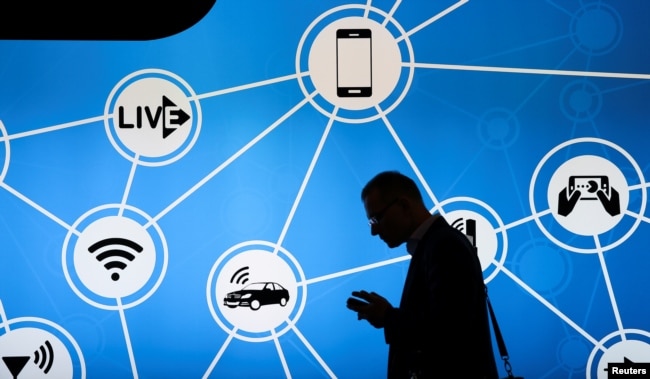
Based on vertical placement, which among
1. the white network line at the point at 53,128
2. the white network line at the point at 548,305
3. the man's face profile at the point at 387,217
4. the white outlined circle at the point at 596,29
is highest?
the white outlined circle at the point at 596,29

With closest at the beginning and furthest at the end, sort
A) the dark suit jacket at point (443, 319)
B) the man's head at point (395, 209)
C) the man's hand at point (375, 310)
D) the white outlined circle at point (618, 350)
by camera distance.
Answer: the dark suit jacket at point (443, 319) → the man's hand at point (375, 310) → the man's head at point (395, 209) → the white outlined circle at point (618, 350)

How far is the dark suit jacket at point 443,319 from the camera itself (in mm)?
2299

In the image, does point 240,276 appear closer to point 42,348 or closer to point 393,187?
point 42,348

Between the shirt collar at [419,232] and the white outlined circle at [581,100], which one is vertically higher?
the white outlined circle at [581,100]

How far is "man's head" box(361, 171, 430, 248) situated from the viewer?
264cm

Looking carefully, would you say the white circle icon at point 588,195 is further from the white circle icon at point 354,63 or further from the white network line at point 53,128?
the white network line at point 53,128

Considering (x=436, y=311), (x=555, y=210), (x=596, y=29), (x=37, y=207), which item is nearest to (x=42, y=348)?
(x=37, y=207)

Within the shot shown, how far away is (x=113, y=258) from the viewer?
160 inches

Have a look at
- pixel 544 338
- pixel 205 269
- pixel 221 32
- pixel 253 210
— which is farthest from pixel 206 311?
pixel 544 338

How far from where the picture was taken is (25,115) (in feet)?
13.5

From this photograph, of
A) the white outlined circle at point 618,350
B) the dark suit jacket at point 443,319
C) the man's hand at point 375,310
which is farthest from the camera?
the white outlined circle at point 618,350

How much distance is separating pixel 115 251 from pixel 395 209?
204 centimetres

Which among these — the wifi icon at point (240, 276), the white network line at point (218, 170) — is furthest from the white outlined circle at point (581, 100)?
the wifi icon at point (240, 276)

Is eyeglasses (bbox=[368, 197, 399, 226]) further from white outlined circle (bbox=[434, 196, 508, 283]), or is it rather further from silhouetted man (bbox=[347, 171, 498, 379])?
white outlined circle (bbox=[434, 196, 508, 283])
